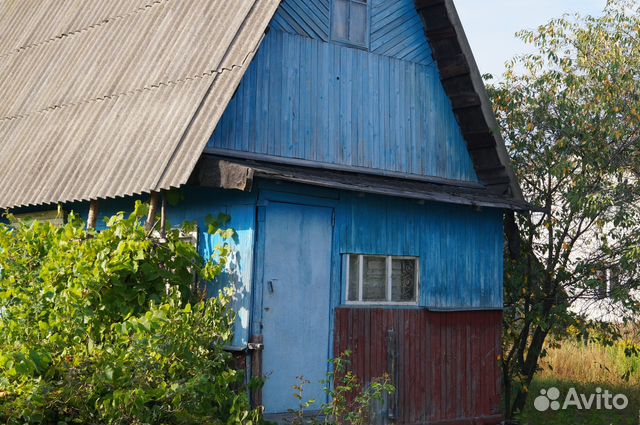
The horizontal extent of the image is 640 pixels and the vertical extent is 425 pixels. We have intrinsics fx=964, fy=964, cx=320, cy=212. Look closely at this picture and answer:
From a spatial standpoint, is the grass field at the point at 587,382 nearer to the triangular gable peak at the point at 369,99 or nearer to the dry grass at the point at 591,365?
the dry grass at the point at 591,365

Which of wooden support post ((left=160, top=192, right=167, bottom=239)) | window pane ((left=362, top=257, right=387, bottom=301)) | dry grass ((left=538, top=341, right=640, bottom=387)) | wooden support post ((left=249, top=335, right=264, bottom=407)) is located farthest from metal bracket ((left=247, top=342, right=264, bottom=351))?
dry grass ((left=538, top=341, right=640, bottom=387))

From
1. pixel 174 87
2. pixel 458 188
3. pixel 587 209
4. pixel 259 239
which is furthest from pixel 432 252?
pixel 174 87

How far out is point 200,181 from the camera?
34.7 feet

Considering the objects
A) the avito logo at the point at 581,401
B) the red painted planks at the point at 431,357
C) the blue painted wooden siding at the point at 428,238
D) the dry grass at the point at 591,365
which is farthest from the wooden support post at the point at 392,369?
the dry grass at the point at 591,365

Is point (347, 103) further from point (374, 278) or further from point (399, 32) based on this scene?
point (374, 278)

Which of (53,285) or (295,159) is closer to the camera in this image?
(53,285)

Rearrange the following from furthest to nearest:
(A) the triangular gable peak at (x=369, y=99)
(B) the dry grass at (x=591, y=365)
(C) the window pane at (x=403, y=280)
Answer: (B) the dry grass at (x=591, y=365)
(C) the window pane at (x=403, y=280)
(A) the triangular gable peak at (x=369, y=99)

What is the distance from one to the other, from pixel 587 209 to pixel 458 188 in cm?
177

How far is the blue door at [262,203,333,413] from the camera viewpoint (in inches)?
420

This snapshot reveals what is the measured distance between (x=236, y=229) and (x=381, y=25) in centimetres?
402

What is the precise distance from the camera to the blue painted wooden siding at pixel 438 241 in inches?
467

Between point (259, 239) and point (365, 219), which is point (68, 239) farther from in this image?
point (365, 219)

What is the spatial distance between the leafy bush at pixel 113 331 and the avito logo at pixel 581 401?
23.1 ft

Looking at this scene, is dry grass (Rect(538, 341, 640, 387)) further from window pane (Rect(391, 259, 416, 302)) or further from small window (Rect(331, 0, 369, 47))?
small window (Rect(331, 0, 369, 47))
